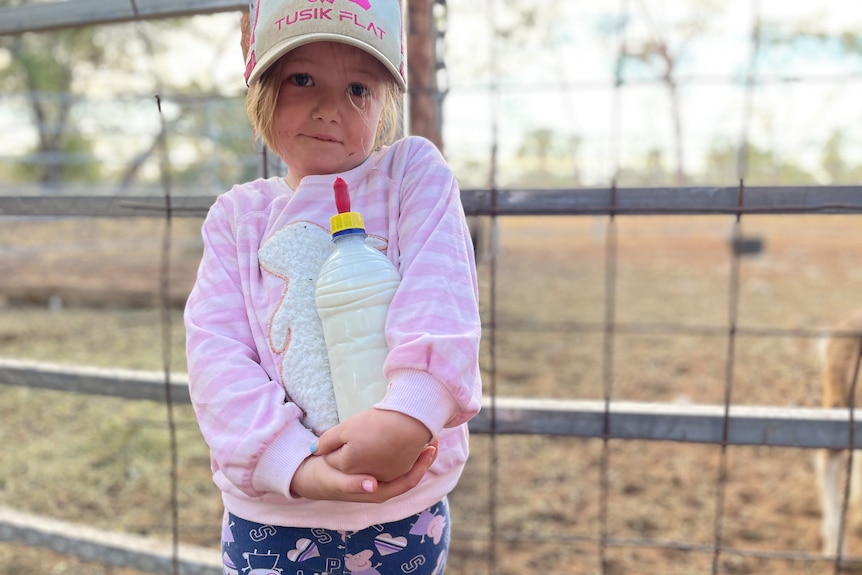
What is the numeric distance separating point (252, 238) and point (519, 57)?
8101mm

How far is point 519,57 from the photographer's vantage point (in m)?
8.52

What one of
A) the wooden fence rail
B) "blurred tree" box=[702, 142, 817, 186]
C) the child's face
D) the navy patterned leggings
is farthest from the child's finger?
"blurred tree" box=[702, 142, 817, 186]

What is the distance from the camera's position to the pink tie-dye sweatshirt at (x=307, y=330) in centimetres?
83

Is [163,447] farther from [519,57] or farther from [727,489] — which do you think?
[519,57]

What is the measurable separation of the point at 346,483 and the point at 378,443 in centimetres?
6

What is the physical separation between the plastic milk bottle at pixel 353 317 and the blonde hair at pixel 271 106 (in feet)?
0.68

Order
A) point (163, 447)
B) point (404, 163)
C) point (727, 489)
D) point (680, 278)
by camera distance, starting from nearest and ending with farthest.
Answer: point (404, 163)
point (727, 489)
point (163, 447)
point (680, 278)

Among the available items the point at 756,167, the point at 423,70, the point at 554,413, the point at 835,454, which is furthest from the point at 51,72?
the point at 554,413

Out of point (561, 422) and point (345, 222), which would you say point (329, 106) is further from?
point (561, 422)

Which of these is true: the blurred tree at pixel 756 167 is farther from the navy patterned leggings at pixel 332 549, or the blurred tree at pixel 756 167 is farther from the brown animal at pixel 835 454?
the navy patterned leggings at pixel 332 549

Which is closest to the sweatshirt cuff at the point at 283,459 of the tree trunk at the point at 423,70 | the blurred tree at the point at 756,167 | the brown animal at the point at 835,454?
the tree trunk at the point at 423,70

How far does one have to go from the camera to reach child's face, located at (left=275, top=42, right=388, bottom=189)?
921 mm

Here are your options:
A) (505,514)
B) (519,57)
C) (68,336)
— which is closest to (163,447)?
(505,514)

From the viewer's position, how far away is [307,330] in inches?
36.1
